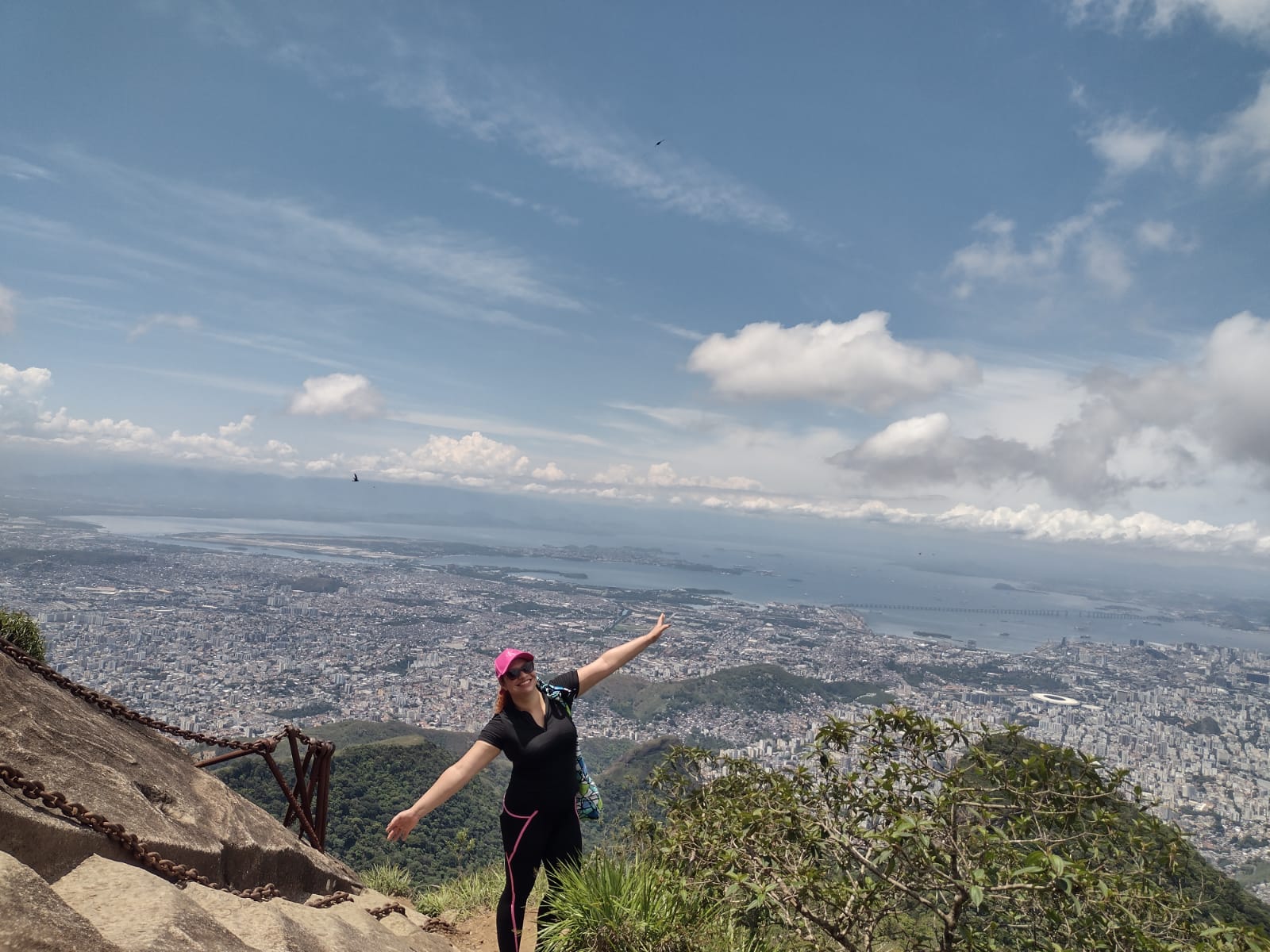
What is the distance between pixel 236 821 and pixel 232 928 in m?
1.19

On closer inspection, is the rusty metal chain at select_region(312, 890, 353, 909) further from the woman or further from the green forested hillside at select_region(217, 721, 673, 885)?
the green forested hillside at select_region(217, 721, 673, 885)

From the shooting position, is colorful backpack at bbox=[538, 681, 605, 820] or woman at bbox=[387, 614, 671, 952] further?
colorful backpack at bbox=[538, 681, 605, 820]

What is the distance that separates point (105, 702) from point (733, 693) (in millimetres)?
66428

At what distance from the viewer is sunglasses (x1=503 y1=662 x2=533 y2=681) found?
3066 mm

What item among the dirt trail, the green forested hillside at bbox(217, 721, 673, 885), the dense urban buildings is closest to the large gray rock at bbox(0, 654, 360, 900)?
the dirt trail

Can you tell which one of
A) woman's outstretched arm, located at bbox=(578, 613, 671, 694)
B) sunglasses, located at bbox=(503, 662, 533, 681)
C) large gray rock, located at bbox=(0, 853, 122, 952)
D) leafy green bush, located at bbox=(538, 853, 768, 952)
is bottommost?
leafy green bush, located at bbox=(538, 853, 768, 952)

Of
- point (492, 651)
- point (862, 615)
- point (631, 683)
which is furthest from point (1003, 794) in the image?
point (862, 615)

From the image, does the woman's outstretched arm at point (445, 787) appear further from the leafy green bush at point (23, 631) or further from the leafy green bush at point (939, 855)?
the leafy green bush at point (23, 631)

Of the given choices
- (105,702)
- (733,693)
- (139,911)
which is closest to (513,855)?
(139,911)

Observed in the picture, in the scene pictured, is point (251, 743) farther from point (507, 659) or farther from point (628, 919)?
point (628, 919)

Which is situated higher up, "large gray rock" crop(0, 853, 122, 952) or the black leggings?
"large gray rock" crop(0, 853, 122, 952)

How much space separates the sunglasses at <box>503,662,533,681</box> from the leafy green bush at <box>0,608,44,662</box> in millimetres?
5472

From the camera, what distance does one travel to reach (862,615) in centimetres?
14988

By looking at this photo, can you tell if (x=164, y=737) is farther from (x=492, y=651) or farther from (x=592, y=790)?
(x=492, y=651)
